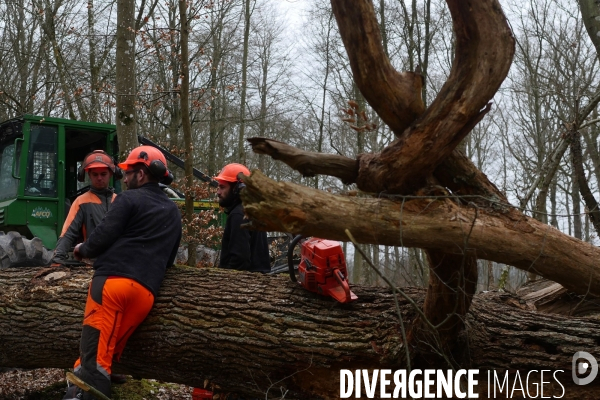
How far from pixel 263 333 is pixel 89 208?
7.79 ft

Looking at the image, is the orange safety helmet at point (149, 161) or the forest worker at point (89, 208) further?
the forest worker at point (89, 208)

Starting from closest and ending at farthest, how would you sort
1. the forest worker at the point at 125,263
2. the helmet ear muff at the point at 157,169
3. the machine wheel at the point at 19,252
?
the forest worker at the point at 125,263, the helmet ear muff at the point at 157,169, the machine wheel at the point at 19,252

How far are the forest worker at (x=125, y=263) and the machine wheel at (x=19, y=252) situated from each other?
3.26 m

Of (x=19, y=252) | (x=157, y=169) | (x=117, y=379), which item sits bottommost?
(x=117, y=379)

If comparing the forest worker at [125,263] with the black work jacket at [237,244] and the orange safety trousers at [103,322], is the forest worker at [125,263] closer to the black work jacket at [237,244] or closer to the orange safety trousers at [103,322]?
the orange safety trousers at [103,322]

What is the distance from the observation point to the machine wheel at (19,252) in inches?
282

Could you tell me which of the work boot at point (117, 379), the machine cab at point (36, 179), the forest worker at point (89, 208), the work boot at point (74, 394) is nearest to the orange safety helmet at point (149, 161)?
the forest worker at point (89, 208)

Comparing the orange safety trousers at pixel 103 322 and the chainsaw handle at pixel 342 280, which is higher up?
the chainsaw handle at pixel 342 280

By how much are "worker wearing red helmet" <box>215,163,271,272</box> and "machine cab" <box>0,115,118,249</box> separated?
3702mm

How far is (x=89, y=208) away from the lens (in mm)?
5555

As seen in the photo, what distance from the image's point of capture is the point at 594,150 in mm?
13734

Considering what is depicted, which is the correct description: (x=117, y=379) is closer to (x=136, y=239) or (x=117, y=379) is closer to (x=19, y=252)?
(x=136, y=239)

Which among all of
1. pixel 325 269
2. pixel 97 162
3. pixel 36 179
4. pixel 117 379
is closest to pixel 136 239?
pixel 325 269

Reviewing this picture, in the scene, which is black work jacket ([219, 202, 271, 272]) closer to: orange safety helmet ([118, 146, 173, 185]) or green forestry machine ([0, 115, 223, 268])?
orange safety helmet ([118, 146, 173, 185])
